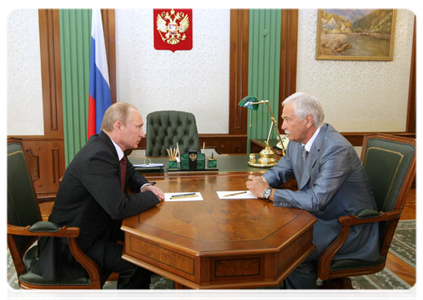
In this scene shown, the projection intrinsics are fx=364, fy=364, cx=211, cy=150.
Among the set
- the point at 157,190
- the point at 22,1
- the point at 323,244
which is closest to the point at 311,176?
the point at 323,244

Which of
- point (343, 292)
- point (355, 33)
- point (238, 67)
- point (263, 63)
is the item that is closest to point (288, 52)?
point (263, 63)

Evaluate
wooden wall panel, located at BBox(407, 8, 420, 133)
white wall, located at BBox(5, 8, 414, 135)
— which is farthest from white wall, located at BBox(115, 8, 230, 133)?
wooden wall panel, located at BBox(407, 8, 420, 133)

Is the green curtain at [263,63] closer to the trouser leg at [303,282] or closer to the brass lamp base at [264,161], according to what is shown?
the brass lamp base at [264,161]

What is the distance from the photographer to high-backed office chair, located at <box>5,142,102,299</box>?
1575 mm

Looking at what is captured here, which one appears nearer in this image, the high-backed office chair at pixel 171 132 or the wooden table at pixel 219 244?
the wooden table at pixel 219 244

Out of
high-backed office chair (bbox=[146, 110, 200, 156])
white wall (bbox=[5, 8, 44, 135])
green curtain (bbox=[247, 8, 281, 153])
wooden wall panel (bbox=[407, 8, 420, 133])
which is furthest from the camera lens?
wooden wall panel (bbox=[407, 8, 420, 133])

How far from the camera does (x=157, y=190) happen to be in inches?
74.2

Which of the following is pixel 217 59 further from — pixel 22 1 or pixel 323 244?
pixel 323 244

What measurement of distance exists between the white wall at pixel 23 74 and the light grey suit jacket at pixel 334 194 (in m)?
3.81

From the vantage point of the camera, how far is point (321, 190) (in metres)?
1.77

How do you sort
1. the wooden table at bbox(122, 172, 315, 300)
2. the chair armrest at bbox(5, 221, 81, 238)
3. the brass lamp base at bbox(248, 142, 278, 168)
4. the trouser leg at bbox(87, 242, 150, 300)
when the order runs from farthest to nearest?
the brass lamp base at bbox(248, 142, 278, 168) → the trouser leg at bbox(87, 242, 150, 300) → the chair armrest at bbox(5, 221, 81, 238) → the wooden table at bbox(122, 172, 315, 300)

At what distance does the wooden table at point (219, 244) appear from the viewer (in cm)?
126

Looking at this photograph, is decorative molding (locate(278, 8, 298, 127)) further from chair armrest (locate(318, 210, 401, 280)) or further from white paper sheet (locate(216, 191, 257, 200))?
chair armrest (locate(318, 210, 401, 280))

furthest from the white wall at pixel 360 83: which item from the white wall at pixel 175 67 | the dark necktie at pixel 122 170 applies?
the dark necktie at pixel 122 170
